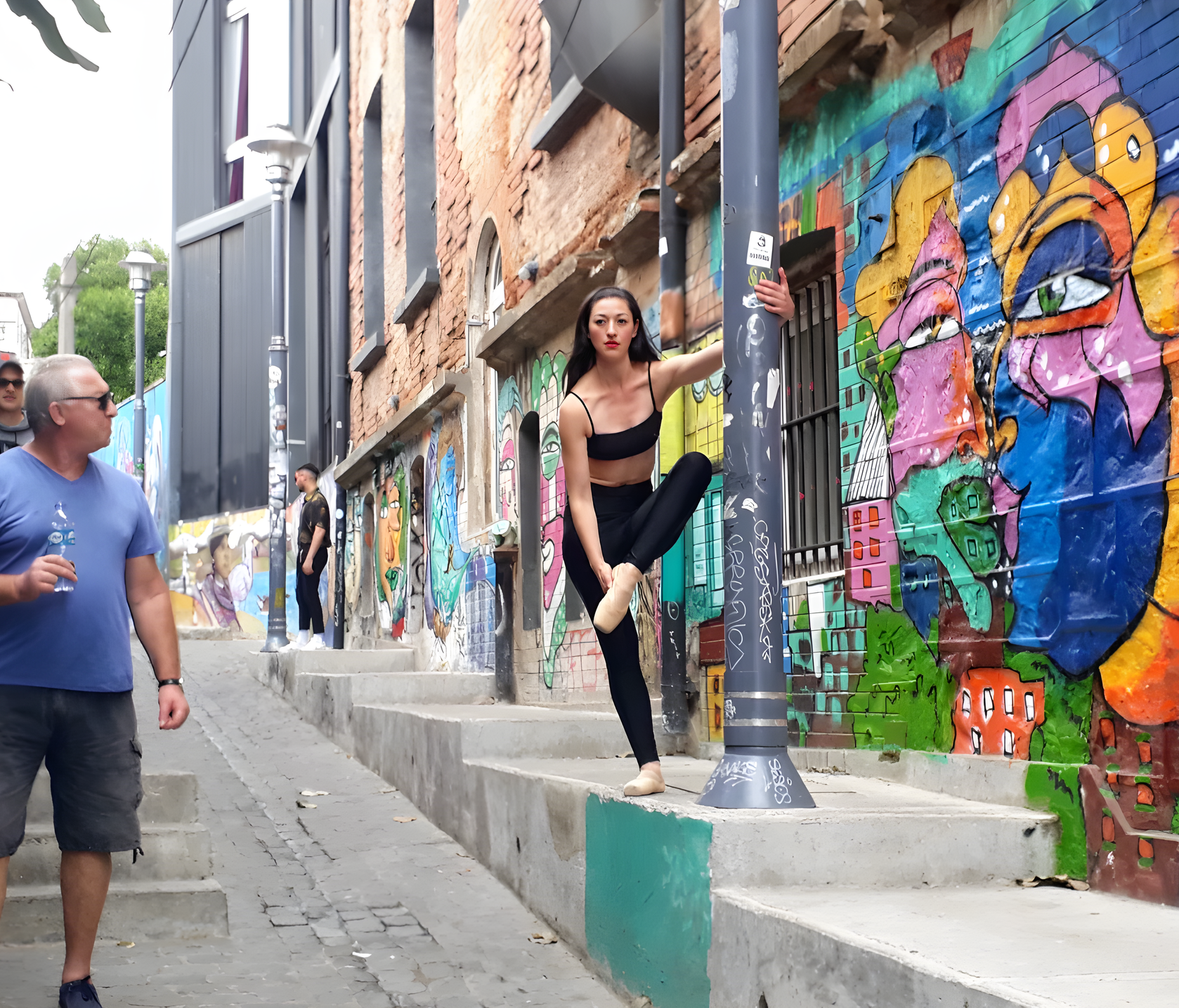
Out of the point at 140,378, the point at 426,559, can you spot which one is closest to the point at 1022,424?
the point at 426,559

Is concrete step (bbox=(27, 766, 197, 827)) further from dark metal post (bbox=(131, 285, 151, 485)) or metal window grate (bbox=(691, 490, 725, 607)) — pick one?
dark metal post (bbox=(131, 285, 151, 485))

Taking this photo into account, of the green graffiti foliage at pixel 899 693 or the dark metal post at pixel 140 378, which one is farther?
the dark metal post at pixel 140 378

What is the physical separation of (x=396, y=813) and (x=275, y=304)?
10.3 metres

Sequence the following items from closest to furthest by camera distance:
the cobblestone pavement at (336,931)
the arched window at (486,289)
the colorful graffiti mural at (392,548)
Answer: the cobblestone pavement at (336,931)
the arched window at (486,289)
the colorful graffiti mural at (392,548)

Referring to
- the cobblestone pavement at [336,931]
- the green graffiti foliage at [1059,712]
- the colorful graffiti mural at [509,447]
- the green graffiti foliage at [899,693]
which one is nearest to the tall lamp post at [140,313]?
the colorful graffiti mural at [509,447]

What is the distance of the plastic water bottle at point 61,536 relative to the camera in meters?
3.79

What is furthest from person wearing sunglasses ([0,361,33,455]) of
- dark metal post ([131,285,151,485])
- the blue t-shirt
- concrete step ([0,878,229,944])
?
dark metal post ([131,285,151,485])

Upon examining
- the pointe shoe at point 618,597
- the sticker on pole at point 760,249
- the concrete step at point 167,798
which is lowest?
the concrete step at point 167,798

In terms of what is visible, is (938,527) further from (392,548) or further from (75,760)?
(392,548)

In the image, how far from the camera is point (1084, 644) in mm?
3873

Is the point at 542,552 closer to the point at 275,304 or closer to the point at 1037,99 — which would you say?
the point at 1037,99

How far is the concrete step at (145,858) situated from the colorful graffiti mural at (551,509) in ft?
13.8

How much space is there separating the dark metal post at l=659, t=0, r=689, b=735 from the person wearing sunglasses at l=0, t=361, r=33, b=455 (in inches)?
126

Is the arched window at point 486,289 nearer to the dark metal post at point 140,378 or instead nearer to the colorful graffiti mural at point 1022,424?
the colorful graffiti mural at point 1022,424
